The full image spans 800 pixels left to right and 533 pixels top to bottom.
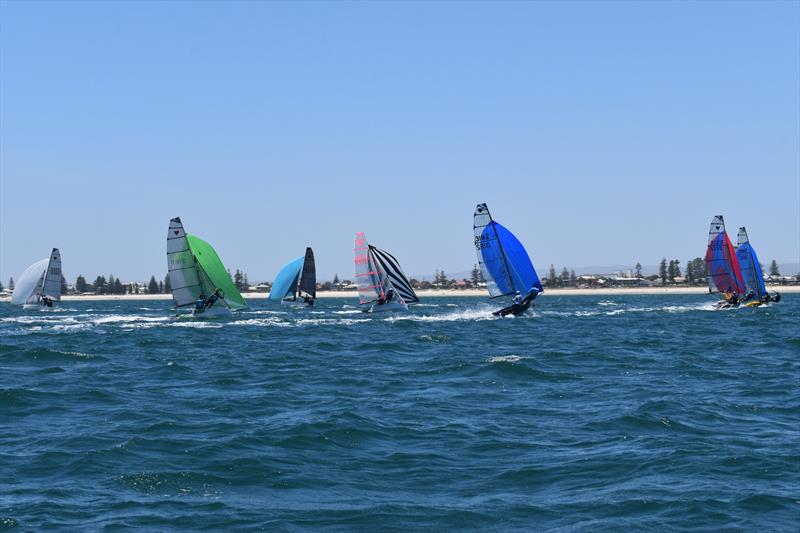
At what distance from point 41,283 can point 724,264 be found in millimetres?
69225

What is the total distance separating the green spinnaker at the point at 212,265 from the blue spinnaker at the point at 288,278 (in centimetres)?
3841

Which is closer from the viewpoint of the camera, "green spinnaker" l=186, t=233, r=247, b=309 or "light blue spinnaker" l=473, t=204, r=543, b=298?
"light blue spinnaker" l=473, t=204, r=543, b=298

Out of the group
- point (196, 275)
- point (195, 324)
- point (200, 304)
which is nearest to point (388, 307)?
point (200, 304)

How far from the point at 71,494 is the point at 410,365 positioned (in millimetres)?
16489

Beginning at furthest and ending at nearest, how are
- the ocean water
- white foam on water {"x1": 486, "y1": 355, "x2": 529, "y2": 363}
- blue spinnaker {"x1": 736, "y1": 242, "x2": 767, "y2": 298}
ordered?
blue spinnaker {"x1": 736, "y1": 242, "x2": 767, "y2": 298} → white foam on water {"x1": 486, "y1": 355, "x2": 529, "y2": 363} → the ocean water

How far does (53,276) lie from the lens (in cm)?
9444

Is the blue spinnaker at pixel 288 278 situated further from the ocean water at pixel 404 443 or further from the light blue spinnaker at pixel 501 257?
the ocean water at pixel 404 443

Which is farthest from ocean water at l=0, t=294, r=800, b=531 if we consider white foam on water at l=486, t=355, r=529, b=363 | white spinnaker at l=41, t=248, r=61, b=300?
white spinnaker at l=41, t=248, r=61, b=300

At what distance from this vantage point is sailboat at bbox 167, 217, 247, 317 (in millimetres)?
58000

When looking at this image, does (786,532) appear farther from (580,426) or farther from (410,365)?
(410,365)

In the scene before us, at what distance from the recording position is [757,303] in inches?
2697

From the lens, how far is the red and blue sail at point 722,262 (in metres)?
68.3

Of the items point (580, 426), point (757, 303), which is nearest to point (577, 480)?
point (580, 426)

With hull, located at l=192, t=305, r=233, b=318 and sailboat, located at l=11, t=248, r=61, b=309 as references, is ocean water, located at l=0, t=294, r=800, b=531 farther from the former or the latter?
sailboat, located at l=11, t=248, r=61, b=309
